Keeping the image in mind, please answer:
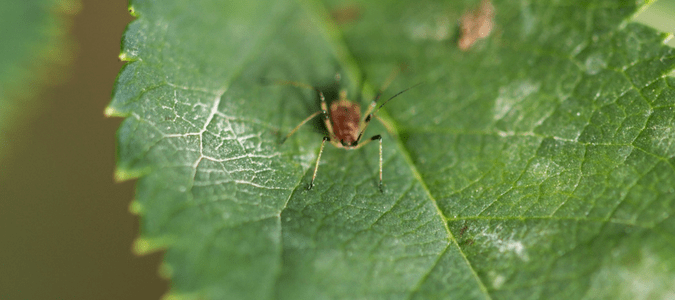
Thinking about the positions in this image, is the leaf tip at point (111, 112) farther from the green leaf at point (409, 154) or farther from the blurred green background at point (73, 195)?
the blurred green background at point (73, 195)

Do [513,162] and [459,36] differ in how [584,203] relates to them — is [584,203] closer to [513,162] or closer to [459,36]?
[513,162]

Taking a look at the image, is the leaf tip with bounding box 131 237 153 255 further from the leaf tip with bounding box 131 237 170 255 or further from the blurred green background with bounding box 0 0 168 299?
the blurred green background with bounding box 0 0 168 299

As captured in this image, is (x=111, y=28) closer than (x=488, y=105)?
No

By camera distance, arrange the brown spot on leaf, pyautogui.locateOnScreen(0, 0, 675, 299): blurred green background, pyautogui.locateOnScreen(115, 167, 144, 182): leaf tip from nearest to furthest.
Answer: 1. pyautogui.locateOnScreen(115, 167, 144, 182): leaf tip
2. the brown spot on leaf
3. pyautogui.locateOnScreen(0, 0, 675, 299): blurred green background

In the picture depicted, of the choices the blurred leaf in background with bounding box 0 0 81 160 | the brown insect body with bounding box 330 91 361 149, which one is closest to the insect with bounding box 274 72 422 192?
the brown insect body with bounding box 330 91 361 149

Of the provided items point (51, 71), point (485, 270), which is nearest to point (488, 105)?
point (485, 270)

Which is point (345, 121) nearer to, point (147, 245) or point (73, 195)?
point (147, 245)

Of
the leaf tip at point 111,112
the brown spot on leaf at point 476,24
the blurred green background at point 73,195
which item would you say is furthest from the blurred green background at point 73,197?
the brown spot on leaf at point 476,24
